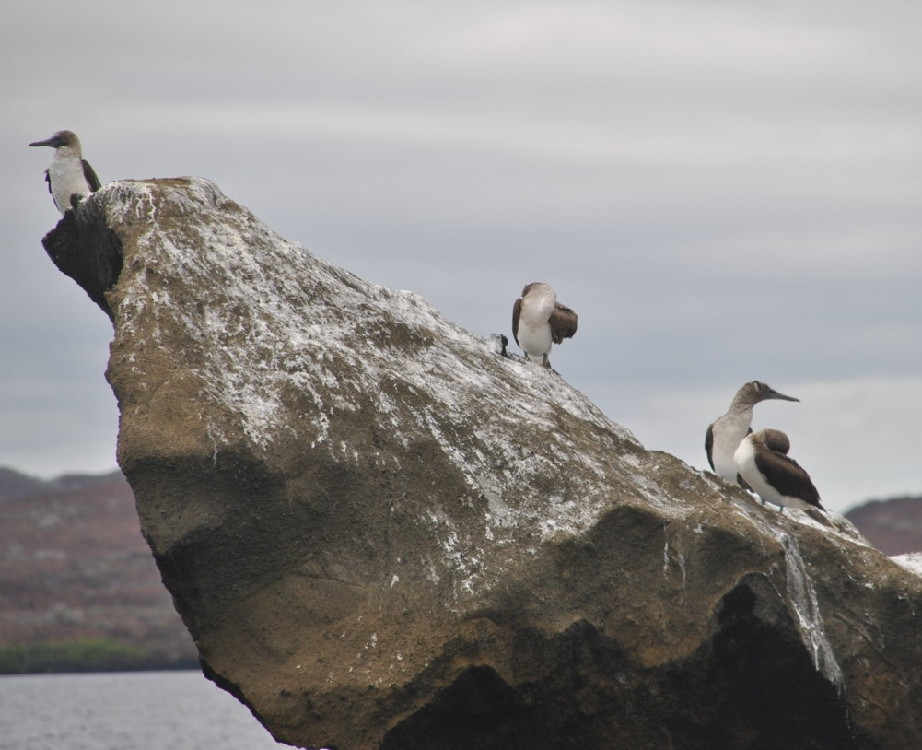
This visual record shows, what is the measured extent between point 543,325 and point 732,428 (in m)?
3.50

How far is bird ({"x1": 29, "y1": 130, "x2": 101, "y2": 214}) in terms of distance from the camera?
69.4 ft

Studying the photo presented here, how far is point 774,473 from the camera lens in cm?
1842

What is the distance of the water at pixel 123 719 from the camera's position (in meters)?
54.7

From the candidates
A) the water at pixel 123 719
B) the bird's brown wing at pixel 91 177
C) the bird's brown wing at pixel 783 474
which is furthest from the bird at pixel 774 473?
the water at pixel 123 719

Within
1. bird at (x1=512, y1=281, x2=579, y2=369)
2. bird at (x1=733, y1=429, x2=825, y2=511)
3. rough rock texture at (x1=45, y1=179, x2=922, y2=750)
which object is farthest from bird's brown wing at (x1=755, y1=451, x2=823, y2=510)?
bird at (x1=512, y1=281, x2=579, y2=369)

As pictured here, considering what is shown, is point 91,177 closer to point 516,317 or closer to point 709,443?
point 516,317

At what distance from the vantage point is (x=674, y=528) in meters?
16.2

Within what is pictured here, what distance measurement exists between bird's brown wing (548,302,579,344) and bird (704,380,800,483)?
9.62 feet

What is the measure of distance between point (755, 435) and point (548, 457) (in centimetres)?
342

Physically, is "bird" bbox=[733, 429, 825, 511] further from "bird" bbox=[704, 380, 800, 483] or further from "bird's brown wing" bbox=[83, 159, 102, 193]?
"bird's brown wing" bbox=[83, 159, 102, 193]

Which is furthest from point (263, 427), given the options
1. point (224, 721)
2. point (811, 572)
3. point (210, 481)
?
point (224, 721)

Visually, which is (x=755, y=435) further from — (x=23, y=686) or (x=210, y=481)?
(x=23, y=686)

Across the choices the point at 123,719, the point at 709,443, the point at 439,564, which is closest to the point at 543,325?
the point at 709,443

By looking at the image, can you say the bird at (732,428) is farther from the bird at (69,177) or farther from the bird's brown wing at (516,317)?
the bird at (69,177)
